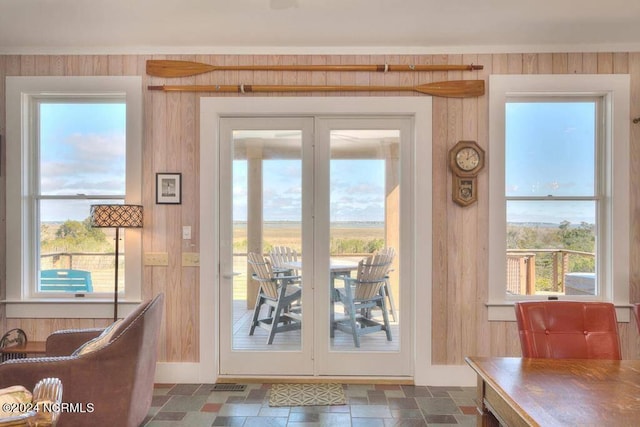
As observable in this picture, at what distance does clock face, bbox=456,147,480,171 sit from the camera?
2.93 meters

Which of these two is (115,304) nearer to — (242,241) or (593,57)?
(242,241)

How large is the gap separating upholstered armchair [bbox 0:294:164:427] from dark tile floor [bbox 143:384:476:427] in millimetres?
545

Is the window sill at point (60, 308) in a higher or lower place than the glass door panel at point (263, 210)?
lower

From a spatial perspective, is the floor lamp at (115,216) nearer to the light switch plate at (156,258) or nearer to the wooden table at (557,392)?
the light switch plate at (156,258)

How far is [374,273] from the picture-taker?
10.2ft

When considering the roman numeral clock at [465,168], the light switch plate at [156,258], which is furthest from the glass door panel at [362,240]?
the light switch plate at [156,258]

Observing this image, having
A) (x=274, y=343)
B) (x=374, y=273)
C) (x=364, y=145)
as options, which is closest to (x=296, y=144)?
(x=364, y=145)

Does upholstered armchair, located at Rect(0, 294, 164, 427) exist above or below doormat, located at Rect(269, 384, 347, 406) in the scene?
above

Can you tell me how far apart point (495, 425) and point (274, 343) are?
197cm

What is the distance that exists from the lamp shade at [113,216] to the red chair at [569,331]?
2623 mm

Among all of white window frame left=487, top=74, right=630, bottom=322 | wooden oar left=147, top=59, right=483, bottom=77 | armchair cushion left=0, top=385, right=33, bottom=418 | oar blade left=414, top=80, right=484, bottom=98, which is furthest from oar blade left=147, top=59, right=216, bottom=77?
armchair cushion left=0, top=385, right=33, bottom=418

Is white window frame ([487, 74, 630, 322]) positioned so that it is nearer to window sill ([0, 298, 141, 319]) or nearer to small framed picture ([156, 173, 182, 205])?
small framed picture ([156, 173, 182, 205])

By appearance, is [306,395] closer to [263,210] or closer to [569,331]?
[263,210]

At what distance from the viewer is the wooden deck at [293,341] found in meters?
3.09
